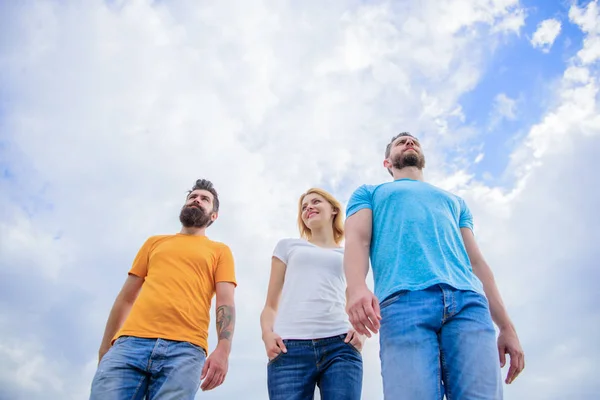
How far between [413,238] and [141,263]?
11.3 feet

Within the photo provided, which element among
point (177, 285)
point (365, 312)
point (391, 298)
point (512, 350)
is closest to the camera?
point (365, 312)

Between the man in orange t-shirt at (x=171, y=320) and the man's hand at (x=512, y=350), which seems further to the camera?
the man in orange t-shirt at (x=171, y=320)

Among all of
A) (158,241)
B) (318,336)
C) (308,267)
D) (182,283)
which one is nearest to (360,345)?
(318,336)

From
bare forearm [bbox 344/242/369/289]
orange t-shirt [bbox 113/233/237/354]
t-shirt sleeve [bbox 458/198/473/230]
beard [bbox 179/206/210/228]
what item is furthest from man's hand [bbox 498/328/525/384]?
beard [bbox 179/206/210/228]

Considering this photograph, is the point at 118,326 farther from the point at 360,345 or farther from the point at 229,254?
the point at 360,345

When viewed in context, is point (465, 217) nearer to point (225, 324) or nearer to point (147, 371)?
point (225, 324)

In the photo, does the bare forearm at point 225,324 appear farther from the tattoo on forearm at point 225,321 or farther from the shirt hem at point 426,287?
the shirt hem at point 426,287

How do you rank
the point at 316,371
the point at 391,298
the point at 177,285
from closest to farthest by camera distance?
the point at 391,298, the point at 316,371, the point at 177,285

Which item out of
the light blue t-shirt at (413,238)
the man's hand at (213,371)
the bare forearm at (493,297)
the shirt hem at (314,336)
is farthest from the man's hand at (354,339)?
the man's hand at (213,371)

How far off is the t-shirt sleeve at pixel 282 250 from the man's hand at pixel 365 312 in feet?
7.12

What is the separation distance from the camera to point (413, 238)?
362cm

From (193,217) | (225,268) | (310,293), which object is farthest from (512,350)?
(193,217)

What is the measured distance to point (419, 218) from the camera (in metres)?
3.76

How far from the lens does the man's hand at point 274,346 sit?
14.2ft
